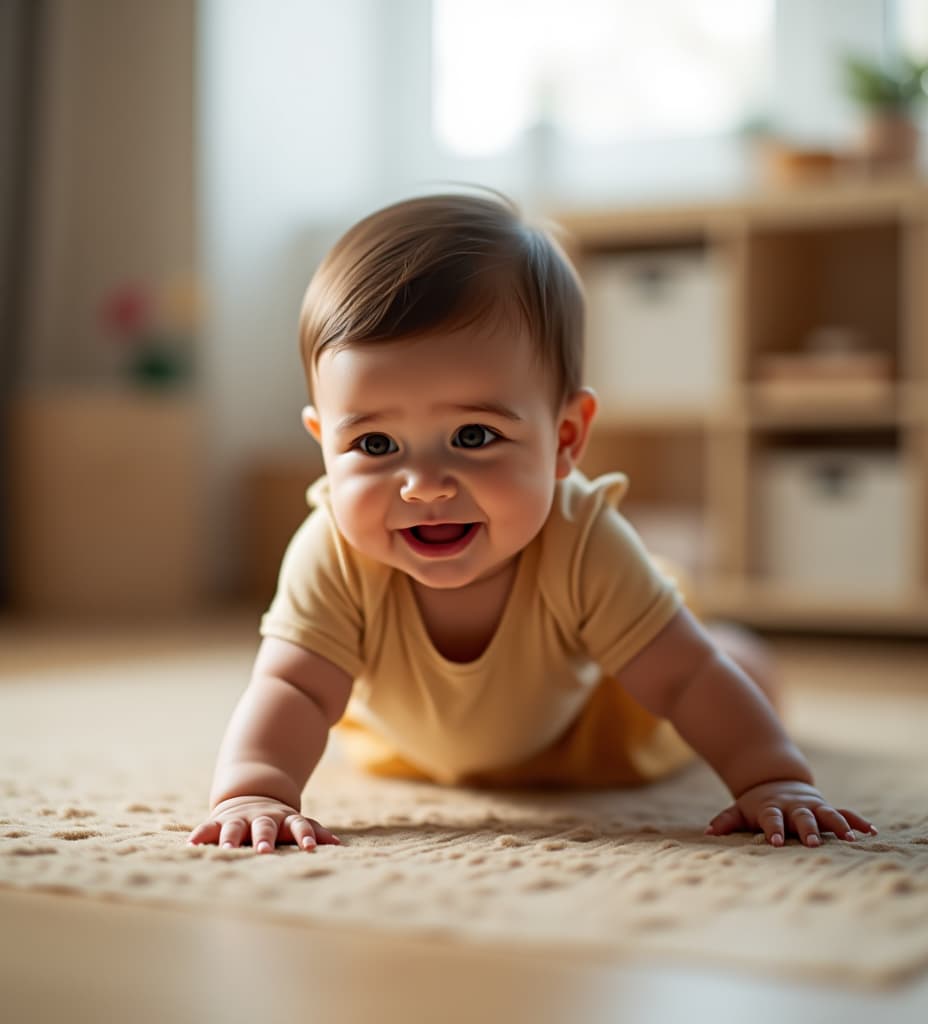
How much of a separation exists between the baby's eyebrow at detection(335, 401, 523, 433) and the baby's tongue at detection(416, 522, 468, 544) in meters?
0.07

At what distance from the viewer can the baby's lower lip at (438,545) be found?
34.3 inches

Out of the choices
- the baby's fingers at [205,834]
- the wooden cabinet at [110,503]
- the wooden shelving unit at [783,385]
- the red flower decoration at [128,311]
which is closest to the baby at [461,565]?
the baby's fingers at [205,834]

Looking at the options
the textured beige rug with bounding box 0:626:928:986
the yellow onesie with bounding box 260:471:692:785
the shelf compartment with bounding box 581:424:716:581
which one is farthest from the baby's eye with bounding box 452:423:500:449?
the shelf compartment with bounding box 581:424:716:581

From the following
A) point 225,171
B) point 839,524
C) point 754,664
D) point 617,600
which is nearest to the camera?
point 617,600

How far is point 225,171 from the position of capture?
293 centimetres

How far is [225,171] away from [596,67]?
832mm

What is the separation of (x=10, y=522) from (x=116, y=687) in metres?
1.17

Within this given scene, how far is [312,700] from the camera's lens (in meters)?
0.91

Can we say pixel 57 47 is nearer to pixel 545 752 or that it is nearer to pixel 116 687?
pixel 116 687

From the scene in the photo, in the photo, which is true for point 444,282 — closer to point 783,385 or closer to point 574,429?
point 574,429

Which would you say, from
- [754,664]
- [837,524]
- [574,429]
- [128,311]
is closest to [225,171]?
[128,311]

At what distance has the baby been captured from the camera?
85 centimetres

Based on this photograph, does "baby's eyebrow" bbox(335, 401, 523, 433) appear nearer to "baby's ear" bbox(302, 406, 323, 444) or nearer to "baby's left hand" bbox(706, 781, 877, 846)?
"baby's ear" bbox(302, 406, 323, 444)

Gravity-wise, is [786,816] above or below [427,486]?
below
